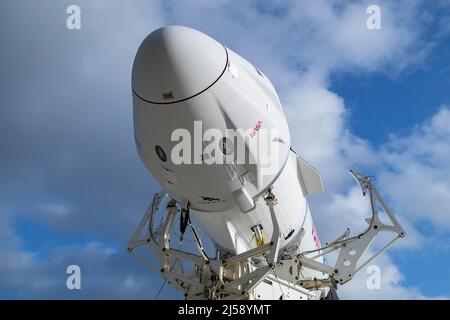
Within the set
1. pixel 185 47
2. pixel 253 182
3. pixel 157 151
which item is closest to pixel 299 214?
pixel 253 182

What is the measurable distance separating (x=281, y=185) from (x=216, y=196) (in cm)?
188

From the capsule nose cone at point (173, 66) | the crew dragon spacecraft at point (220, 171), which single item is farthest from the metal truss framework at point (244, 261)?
the capsule nose cone at point (173, 66)

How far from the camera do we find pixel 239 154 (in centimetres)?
821

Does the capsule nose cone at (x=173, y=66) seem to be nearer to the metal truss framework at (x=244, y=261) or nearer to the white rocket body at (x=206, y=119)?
the white rocket body at (x=206, y=119)

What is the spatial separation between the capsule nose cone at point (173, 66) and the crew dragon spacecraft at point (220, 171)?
2 centimetres

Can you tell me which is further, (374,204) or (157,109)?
(374,204)

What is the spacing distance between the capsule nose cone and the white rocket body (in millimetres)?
16

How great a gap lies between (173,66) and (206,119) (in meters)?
1.03

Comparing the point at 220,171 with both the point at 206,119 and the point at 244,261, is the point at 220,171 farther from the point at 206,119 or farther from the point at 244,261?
the point at 244,261

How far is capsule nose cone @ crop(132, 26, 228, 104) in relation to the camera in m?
7.57

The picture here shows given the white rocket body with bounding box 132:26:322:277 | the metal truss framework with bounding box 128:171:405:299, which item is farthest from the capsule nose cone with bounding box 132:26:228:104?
the metal truss framework with bounding box 128:171:405:299
